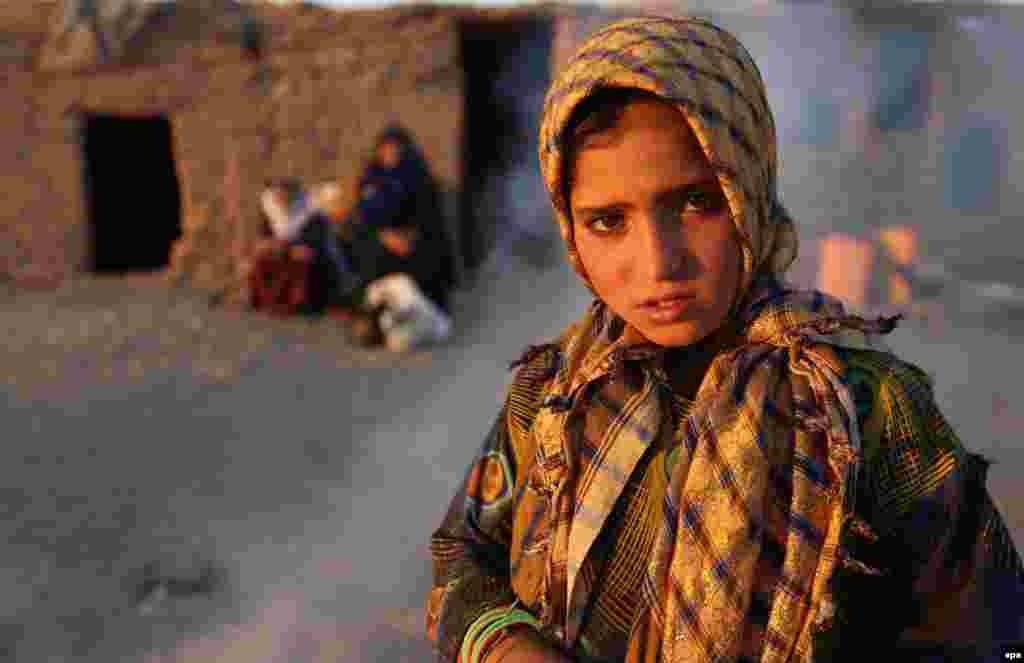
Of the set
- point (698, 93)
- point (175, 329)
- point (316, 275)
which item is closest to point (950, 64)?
point (316, 275)

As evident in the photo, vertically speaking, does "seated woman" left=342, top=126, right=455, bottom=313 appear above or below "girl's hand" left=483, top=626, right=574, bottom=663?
above

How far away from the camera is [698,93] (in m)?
0.93

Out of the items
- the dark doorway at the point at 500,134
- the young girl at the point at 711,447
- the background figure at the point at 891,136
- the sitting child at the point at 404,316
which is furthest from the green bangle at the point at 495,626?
the background figure at the point at 891,136

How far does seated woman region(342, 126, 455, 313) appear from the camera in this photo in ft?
23.4

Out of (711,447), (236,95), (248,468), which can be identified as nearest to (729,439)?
(711,447)

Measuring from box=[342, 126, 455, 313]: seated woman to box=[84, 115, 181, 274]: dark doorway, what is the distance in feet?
15.8

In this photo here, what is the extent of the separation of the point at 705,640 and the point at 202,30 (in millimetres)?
8501

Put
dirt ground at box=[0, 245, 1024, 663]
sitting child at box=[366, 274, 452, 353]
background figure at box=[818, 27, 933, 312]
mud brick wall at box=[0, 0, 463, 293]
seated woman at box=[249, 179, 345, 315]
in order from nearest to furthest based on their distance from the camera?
dirt ground at box=[0, 245, 1024, 663]
sitting child at box=[366, 274, 452, 353]
seated woman at box=[249, 179, 345, 315]
mud brick wall at box=[0, 0, 463, 293]
background figure at box=[818, 27, 933, 312]

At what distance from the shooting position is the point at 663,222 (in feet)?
3.14

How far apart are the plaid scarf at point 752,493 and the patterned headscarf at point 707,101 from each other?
A: 96 millimetres

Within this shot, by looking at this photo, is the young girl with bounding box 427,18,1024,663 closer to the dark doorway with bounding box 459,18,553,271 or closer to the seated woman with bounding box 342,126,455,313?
the seated woman with bounding box 342,126,455,313

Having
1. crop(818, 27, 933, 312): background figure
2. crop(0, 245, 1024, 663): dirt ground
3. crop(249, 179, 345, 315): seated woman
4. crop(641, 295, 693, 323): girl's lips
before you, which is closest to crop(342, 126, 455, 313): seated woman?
crop(249, 179, 345, 315): seated woman

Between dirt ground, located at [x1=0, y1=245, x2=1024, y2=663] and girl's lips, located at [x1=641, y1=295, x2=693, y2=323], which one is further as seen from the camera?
dirt ground, located at [x1=0, y1=245, x2=1024, y2=663]

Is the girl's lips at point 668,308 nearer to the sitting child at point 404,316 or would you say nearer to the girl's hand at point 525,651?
the girl's hand at point 525,651
